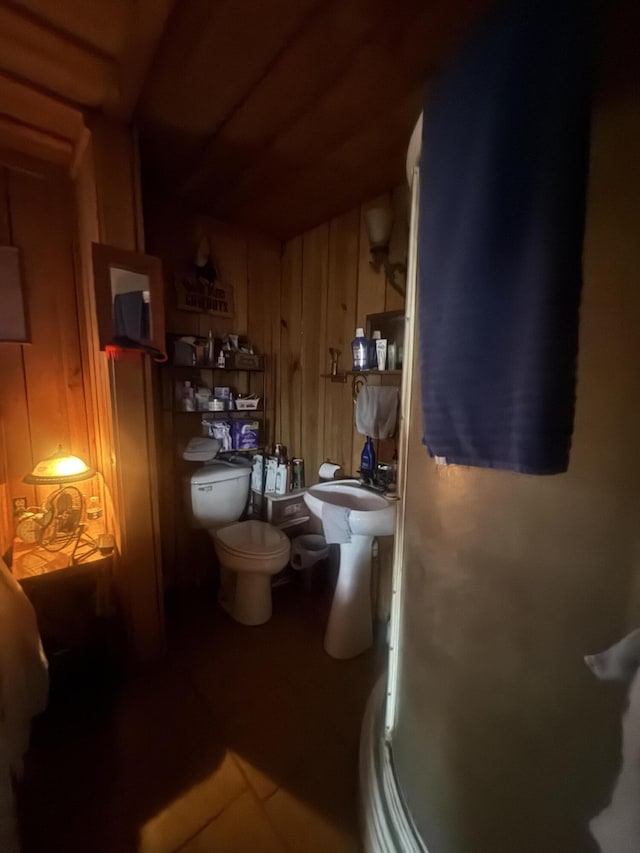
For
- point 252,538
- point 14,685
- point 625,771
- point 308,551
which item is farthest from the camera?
point 308,551

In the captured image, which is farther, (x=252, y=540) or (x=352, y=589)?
(x=252, y=540)

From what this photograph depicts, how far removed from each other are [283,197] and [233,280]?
528mm

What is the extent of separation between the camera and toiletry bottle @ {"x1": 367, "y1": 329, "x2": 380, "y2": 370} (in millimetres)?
1623

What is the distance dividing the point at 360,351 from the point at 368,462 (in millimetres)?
535

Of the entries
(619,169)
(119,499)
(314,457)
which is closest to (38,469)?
(119,499)

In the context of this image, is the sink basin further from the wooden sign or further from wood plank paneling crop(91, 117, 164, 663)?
the wooden sign

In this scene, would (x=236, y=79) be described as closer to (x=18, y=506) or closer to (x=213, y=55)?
(x=213, y=55)

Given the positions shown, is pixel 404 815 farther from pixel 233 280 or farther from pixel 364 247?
pixel 233 280

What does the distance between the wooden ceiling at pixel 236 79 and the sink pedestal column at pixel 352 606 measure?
155 centimetres

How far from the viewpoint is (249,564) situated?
1603 mm

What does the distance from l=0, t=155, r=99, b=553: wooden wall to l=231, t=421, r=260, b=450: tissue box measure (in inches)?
29.8

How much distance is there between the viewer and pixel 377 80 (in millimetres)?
1028

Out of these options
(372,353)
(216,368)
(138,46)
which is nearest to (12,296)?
(216,368)

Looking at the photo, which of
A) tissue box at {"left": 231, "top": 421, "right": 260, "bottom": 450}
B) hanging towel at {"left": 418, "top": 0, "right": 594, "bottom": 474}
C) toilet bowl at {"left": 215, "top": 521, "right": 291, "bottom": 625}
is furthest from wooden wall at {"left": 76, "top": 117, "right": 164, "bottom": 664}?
hanging towel at {"left": 418, "top": 0, "right": 594, "bottom": 474}
